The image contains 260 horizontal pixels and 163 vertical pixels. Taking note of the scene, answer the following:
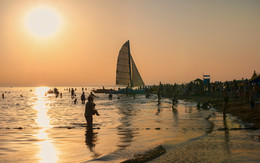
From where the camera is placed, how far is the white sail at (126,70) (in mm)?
76688

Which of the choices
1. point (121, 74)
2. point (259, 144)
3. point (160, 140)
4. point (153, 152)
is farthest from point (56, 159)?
point (121, 74)

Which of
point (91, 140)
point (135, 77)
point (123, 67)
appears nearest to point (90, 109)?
point (91, 140)

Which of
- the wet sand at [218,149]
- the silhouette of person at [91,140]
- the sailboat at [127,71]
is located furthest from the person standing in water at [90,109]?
the sailboat at [127,71]

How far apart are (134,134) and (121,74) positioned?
65201 millimetres

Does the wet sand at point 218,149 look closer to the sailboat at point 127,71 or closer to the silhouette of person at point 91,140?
the silhouette of person at point 91,140

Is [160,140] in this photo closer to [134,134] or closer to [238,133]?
[134,134]

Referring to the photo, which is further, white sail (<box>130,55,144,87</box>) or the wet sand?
white sail (<box>130,55,144,87</box>)

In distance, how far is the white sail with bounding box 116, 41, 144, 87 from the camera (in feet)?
252

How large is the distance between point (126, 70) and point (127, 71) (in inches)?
18.1

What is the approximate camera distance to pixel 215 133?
12.6 meters

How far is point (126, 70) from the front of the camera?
78125mm

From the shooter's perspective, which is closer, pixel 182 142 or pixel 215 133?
pixel 182 142

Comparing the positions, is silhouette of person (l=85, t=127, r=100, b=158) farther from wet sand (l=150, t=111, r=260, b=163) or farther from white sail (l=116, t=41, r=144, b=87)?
white sail (l=116, t=41, r=144, b=87)

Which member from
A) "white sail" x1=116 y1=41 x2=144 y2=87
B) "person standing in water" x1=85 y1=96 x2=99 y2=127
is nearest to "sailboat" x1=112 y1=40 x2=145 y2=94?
"white sail" x1=116 y1=41 x2=144 y2=87
